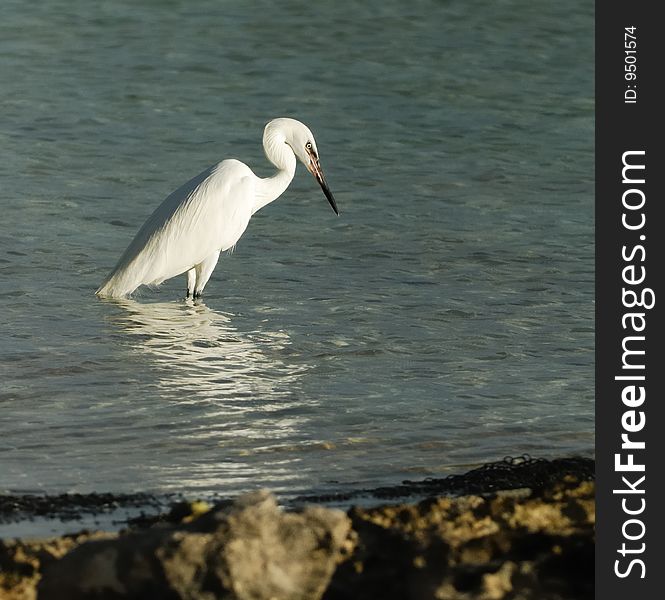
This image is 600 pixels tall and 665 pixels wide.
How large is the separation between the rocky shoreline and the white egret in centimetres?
525

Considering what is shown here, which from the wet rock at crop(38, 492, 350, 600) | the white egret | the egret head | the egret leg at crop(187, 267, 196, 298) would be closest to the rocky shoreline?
A: the wet rock at crop(38, 492, 350, 600)

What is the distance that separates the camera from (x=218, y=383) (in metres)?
7.33

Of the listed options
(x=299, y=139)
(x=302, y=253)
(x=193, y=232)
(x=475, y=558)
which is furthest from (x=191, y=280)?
(x=475, y=558)

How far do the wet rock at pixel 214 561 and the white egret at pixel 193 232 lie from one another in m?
5.57

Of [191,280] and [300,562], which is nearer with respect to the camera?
[300,562]

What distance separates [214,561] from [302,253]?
6.84 meters

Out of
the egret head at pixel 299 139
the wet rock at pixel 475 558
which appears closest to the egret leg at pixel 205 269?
the egret head at pixel 299 139

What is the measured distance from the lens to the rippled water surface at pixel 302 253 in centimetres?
636

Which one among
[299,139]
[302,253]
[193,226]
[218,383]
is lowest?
[218,383]

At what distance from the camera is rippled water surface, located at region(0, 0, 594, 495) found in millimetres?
6359

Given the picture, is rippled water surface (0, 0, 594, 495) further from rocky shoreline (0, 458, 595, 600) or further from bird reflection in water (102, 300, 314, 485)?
rocky shoreline (0, 458, 595, 600)

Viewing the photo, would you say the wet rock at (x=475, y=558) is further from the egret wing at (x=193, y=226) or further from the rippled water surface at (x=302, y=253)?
the egret wing at (x=193, y=226)

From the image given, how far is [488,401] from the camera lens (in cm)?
705

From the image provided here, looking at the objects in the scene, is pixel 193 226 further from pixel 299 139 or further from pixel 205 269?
pixel 299 139
